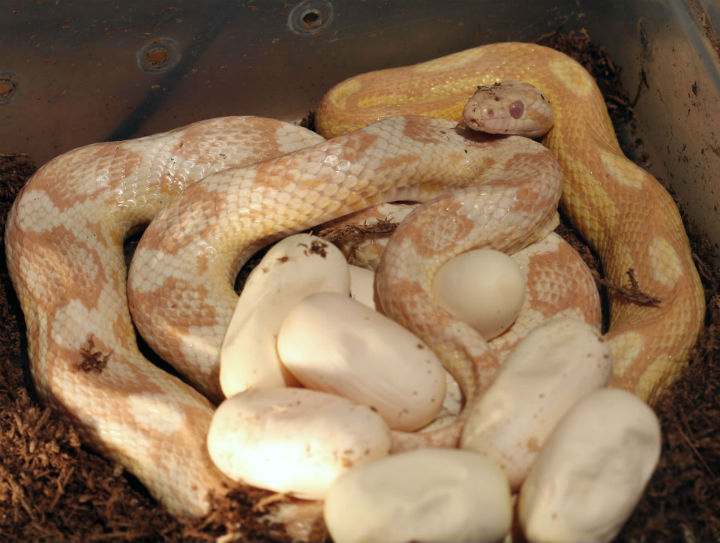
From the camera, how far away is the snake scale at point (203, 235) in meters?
2.25

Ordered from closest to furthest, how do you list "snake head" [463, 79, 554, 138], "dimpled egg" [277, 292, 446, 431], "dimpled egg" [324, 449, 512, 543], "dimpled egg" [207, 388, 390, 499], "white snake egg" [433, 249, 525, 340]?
1. "dimpled egg" [324, 449, 512, 543]
2. "dimpled egg" [207, 388, 390, 499]
3. "dimpled egg" [277, 292, 446, 431]
4. "white snake egg" [433, 249, 525, 340]
5. "snake head" [463, 79, 554, 138]

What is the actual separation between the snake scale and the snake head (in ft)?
0.27

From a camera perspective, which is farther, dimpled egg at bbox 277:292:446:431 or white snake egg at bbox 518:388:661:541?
dimpled egg at bbox 277:292:446:431

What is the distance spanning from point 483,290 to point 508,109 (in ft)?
3.03

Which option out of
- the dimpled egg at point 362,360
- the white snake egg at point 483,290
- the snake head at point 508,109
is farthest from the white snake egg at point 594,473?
the snake head at point 508,109

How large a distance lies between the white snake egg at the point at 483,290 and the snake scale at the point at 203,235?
1.47ft

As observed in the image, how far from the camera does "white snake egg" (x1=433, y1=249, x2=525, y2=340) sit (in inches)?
85.0

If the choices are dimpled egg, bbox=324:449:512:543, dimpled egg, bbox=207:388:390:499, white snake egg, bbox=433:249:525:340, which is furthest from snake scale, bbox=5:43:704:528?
dimpled egg, bbox=324:449:512:543

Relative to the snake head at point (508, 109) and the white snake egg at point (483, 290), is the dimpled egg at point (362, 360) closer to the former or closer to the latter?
the white snake egg at point (483, 290)

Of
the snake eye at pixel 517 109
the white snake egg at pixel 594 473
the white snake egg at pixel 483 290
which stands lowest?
the white snake egg at pixel 594 473

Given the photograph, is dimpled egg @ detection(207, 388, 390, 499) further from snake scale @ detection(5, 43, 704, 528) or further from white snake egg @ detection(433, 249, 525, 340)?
white snake egg @ detection(433, 249, 525, 340)

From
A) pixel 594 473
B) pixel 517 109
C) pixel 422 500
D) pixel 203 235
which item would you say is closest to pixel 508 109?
pixel 517 109

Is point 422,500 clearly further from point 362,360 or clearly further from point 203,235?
point 203,235

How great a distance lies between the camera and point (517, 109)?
9.00ft
